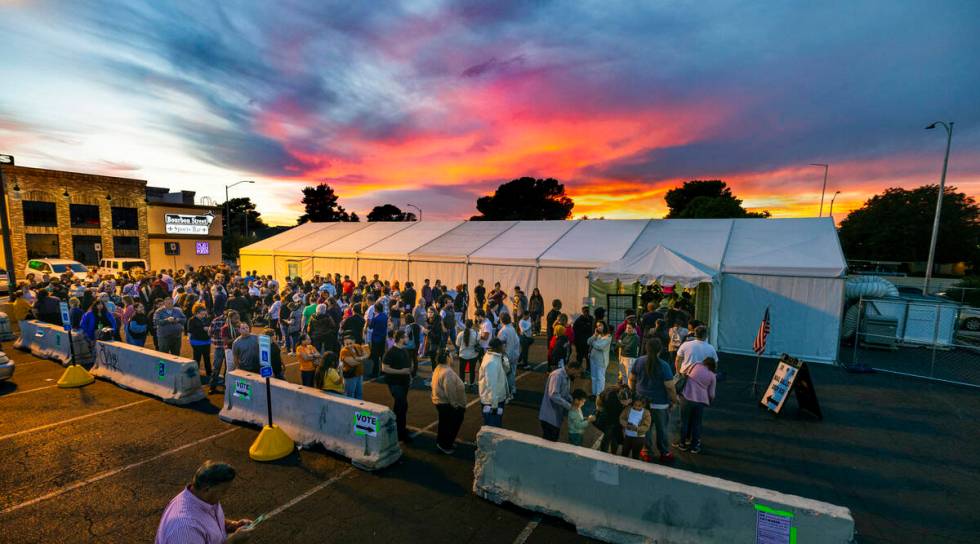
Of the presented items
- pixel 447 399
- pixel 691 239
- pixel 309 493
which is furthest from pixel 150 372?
pixel 691 239

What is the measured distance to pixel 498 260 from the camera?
16344 mm

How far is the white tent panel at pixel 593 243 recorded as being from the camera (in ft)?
48.8

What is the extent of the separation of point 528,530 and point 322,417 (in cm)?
349

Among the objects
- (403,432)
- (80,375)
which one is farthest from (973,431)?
(80,375)

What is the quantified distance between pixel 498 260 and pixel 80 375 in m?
12.1

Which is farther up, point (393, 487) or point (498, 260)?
point (498, 260)

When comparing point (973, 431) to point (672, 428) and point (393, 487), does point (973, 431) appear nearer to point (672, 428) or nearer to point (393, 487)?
point (672, 428)

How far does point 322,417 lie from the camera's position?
6.37 meters

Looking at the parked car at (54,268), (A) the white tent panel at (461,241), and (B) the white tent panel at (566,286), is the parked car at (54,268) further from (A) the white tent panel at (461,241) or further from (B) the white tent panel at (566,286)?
(B) the white tent panel at (566,286)

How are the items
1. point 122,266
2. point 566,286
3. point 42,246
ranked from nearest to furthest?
point 566,286, point 122,266, point 42,246

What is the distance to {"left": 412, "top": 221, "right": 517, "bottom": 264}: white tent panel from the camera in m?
17.6

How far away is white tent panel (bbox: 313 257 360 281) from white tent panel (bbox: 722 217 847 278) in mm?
15830

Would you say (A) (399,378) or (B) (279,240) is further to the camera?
(B) (279,240)

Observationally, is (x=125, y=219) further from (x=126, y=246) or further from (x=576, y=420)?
(x=576, y=420)
